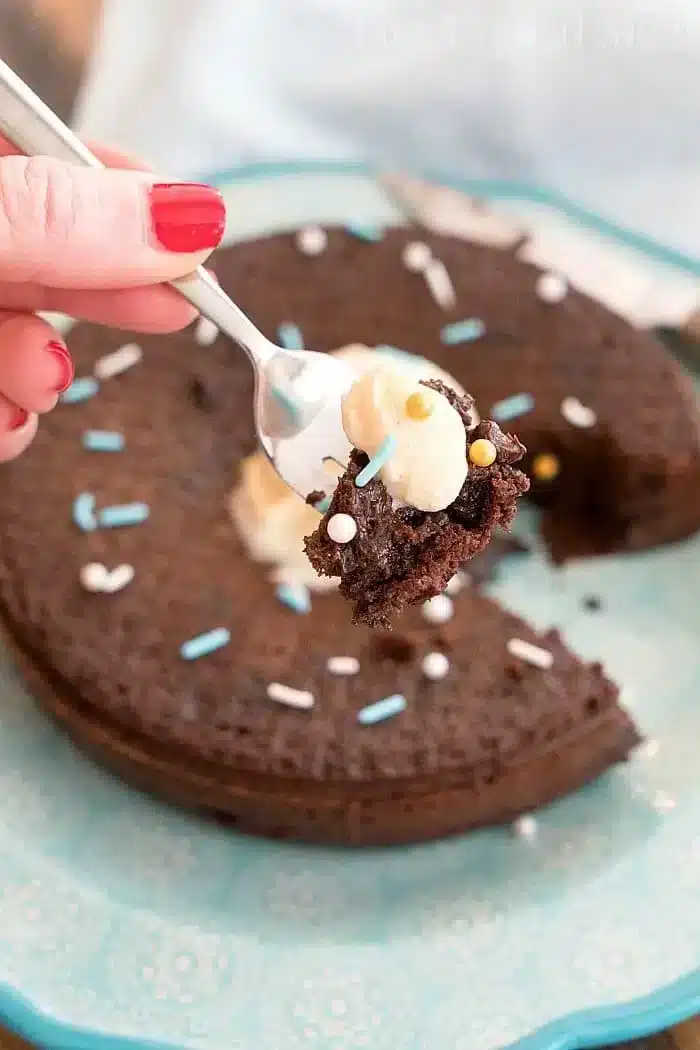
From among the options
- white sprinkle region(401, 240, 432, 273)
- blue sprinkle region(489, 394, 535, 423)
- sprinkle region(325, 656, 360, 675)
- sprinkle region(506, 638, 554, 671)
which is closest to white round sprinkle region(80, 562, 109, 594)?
sprinkle region(325, 656, 360, 675)

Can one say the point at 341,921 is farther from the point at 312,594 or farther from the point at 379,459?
the point at 379,459

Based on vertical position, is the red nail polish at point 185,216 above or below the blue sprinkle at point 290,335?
above

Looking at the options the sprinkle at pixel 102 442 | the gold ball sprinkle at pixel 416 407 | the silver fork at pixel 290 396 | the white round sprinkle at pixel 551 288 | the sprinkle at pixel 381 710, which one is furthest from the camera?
the white round sprinkle at pixel 551 288

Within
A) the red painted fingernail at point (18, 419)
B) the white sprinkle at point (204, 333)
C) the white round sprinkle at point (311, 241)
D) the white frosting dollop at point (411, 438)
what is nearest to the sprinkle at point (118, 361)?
the white sprinkle at point (204, 333)

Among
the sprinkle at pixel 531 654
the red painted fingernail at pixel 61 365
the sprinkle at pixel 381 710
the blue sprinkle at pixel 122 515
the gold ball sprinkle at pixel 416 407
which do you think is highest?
the gold ball sprinkle at pixel 416 407

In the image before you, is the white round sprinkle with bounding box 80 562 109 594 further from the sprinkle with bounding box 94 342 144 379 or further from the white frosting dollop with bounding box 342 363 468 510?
the white frosting dollop with bounding box 342 363 468 510

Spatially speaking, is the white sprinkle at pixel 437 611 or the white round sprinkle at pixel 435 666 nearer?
the white round sprinkle at pixel 435 666

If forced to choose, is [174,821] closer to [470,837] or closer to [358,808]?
[358,808]

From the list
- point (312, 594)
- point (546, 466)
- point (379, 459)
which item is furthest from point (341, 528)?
point (546, 466)

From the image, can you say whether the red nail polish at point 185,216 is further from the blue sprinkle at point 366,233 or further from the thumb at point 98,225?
the blue sprinkle at point 366,233
